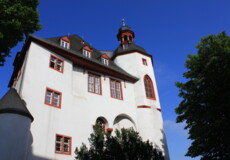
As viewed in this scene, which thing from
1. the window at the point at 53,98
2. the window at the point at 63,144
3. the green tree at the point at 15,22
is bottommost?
the window at the point at 63,144

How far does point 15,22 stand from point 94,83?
27.2 ft

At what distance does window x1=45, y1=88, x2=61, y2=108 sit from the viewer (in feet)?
48.9

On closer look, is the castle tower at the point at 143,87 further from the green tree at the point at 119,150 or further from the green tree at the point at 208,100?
the green tree at the point at 119,150

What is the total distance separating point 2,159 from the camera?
10.0m

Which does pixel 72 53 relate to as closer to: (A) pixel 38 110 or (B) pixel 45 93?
(B) pixel 45 93

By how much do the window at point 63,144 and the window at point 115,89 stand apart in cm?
705

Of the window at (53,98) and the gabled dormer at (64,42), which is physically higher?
the gabled dormer at (64,42)

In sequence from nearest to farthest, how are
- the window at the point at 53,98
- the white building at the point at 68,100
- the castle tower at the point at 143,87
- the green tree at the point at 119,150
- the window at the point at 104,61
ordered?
1. the green tree at the point at 119,150
2. the white building at the point at 68,100
3. the window at the point at 53,98
4. the castle tower at the point at 143,87
5. the window at the point at 104,61

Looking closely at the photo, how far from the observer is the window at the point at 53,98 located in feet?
48.9

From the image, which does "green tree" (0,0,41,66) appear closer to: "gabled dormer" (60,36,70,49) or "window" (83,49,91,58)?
"gabled dormer" (60,36,70,49)

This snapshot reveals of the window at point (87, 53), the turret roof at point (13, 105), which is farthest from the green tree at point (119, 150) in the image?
the window at point (87, 53)

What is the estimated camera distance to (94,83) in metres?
19.2

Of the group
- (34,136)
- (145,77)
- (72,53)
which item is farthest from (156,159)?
(145,77)

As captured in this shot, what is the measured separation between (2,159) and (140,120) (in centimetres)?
1326
